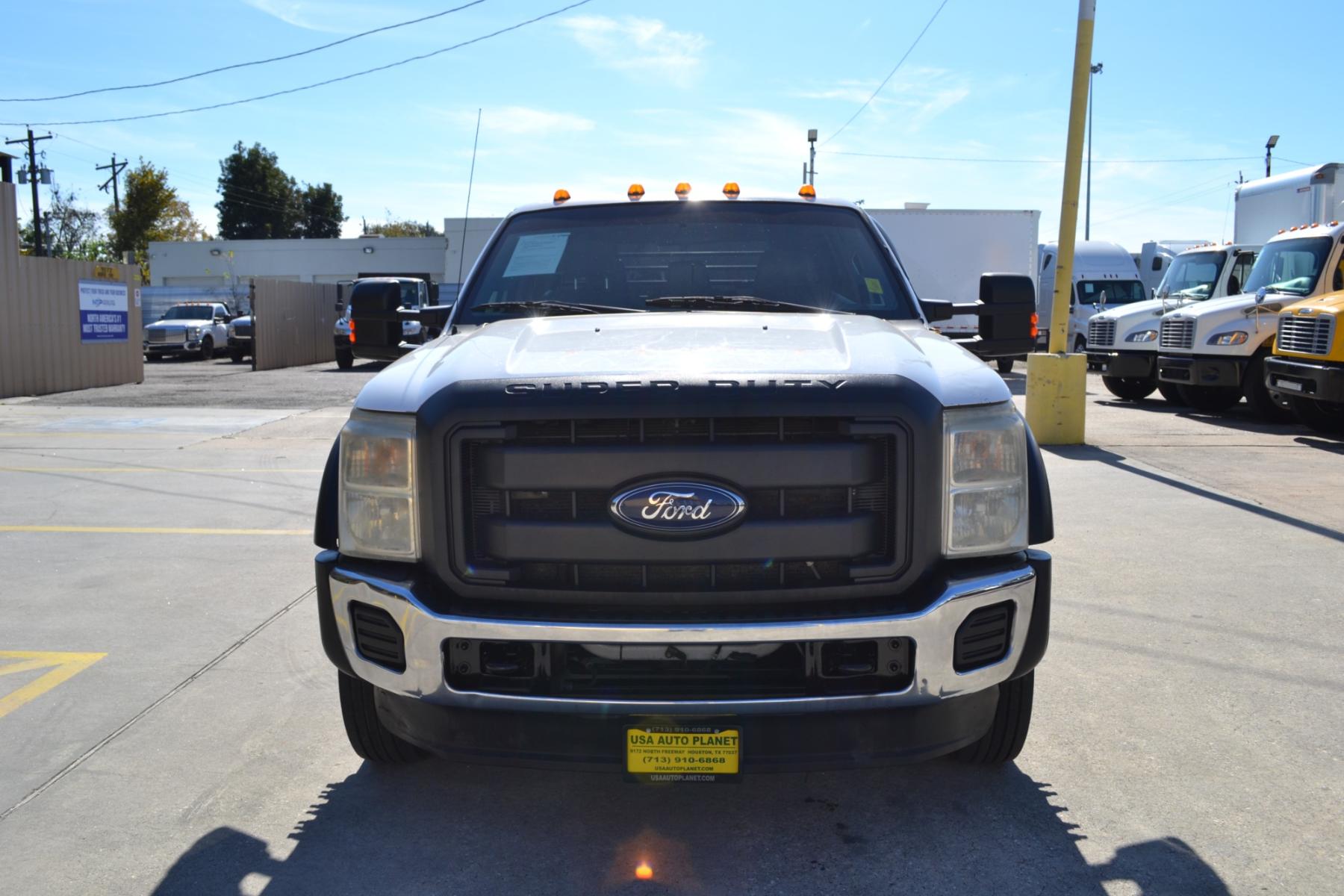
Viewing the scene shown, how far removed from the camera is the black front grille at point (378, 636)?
9.14ft

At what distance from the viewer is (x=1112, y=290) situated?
25.8 m

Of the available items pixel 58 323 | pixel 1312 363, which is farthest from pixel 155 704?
pixel 58 323

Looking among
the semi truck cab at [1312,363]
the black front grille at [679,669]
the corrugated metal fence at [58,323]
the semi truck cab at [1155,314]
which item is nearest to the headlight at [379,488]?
the black front grille at [679,669]

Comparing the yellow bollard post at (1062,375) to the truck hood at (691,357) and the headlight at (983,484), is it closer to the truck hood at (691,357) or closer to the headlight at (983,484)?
the truck hood at (691,357)

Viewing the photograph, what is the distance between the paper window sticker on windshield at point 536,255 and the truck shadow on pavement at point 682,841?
1.89 m

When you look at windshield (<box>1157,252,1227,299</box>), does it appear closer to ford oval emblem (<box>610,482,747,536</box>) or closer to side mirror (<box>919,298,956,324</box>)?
side mirror (<box>919,298,956,324</box>)

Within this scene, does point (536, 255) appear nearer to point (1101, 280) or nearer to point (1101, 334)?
point (1101, 334)

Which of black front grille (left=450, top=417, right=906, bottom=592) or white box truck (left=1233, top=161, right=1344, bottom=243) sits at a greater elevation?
white box truck (left=1233, top=161, right=1344, bottom=243)

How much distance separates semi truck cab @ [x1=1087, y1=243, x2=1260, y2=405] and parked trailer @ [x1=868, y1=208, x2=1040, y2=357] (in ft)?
19.8

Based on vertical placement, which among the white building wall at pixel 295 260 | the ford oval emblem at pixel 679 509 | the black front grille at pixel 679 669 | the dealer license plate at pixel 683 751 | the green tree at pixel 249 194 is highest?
the green tree at pixel 249 194

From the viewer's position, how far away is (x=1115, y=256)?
26.3 meters

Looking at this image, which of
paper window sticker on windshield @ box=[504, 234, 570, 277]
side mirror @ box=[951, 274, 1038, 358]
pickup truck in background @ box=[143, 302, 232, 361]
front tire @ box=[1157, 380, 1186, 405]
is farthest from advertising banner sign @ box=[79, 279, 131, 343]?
side mirror @ box=[951, 274, 1038, 358]

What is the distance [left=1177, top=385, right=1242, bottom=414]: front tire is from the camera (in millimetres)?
14977

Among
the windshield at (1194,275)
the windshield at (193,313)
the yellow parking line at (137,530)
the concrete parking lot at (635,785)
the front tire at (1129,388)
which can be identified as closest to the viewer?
the concrete parking lot at (635,785)
